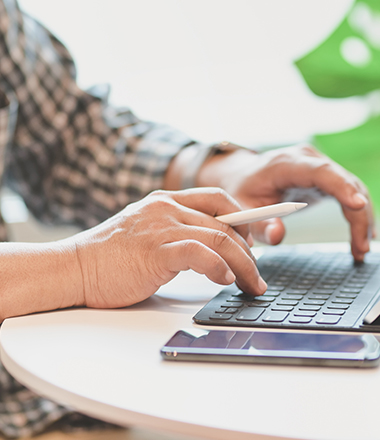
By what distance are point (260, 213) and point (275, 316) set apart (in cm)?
10

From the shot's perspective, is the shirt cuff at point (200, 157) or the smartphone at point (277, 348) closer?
the smartphone at point (277, 348)

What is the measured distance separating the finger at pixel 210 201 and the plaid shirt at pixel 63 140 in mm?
360

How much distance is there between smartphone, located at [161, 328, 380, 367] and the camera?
1.14 ft

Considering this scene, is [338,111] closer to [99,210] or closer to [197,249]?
[99,210]

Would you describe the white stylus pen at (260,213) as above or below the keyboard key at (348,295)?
above

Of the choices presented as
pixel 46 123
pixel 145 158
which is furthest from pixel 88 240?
pixel 46 123

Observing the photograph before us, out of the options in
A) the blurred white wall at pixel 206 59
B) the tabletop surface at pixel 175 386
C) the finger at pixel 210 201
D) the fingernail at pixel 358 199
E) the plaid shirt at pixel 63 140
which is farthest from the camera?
the blurred white wall at pixel 206 59

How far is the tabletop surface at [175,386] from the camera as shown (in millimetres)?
277

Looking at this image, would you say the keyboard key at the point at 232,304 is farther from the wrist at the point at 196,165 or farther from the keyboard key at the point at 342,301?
the wrist at the point at 196,165

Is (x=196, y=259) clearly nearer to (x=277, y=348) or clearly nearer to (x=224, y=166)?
(x=277, y=348)

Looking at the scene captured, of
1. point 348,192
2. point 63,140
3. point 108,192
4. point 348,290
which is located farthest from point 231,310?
point 63,140

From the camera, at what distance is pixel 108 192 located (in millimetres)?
966

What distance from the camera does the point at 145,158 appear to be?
906 millimetres

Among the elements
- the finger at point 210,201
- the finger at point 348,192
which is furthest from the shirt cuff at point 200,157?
the finger at point 210,201
